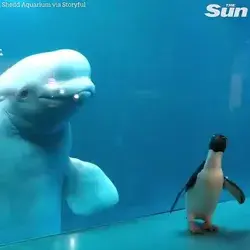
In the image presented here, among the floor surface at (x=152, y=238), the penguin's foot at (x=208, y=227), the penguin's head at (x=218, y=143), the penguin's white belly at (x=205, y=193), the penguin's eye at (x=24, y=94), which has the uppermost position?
the penguin's eye at (x=24, y=94)

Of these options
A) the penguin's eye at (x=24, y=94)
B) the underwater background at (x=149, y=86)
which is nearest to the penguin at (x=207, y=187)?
the underwater background at (x=149, y=86)

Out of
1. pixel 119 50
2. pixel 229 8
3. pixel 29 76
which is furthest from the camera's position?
pixel 229 8

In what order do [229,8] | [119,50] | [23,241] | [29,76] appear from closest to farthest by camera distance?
[29,76] → [23,241] → [119,50] → [229,8]

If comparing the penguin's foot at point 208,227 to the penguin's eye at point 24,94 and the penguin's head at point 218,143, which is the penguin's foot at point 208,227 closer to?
the penguin's head at point 218,143

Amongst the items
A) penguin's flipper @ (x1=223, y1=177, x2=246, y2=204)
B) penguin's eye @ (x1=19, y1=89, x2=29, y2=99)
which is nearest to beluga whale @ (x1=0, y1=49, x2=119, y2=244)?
penguin's eye @ (x1=19, y1=89, x2=29, y2=99)

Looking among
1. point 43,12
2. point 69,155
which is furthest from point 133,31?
A: point 69,155

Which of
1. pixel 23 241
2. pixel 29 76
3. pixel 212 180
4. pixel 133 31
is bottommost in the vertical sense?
pixel 23 241

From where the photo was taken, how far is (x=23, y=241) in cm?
163

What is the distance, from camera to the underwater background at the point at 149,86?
5.36 ft

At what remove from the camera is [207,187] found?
65.2 inches

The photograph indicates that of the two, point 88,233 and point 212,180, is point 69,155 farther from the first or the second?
point 212,180

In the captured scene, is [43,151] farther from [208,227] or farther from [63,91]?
[208,227]

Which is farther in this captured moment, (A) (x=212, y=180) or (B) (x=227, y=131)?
(B) (x=227, y=131)

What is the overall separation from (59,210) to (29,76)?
0.43 m
